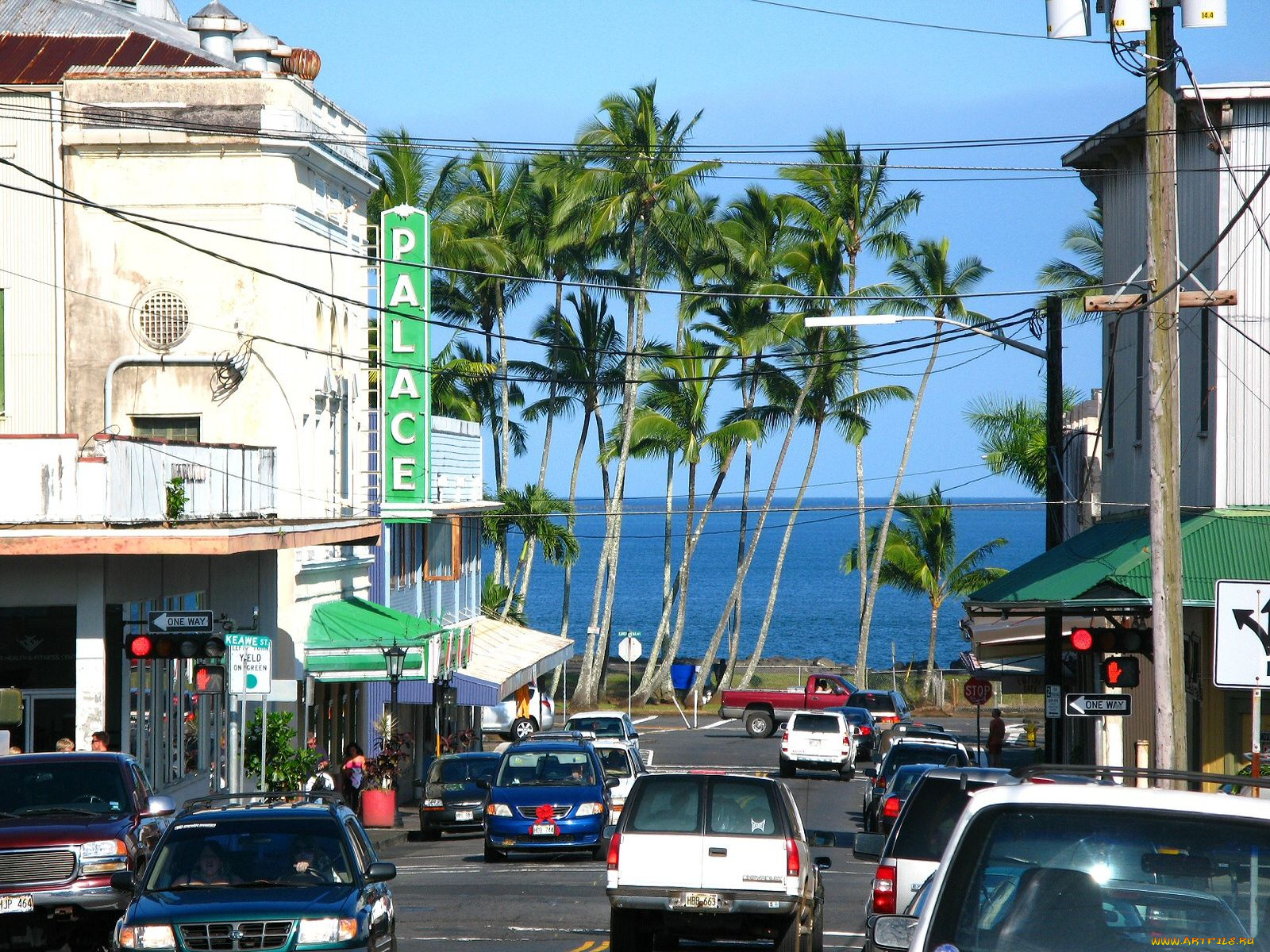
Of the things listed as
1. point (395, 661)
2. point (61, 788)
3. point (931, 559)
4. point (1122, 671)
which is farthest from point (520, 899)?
point (931, 559)

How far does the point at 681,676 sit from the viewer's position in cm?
6341

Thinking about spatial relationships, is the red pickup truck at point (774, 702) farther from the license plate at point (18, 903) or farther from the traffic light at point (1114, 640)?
the license plate at point (18, 903)

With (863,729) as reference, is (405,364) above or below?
above

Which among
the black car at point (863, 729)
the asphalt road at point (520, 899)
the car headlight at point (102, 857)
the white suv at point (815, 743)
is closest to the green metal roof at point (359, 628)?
the asphalt road at point (520, 899)

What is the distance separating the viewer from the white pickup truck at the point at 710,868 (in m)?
13.6

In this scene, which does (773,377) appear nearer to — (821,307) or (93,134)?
(821,307)

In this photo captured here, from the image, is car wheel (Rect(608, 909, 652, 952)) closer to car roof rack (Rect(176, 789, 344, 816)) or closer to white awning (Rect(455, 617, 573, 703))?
car roof rack (Rect(176, 789, 344, 816))

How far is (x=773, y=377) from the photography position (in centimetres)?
6062

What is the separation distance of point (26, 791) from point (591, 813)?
9388 mm

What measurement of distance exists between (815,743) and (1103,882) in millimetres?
35114

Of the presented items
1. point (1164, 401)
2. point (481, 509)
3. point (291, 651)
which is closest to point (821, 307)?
point (481, 509)

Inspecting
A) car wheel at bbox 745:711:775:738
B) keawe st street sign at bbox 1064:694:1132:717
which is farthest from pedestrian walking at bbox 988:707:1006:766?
car wheel at bbox 745:711:775:738

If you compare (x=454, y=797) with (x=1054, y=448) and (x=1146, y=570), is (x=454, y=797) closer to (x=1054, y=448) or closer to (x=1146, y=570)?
(x=1054, y=448)

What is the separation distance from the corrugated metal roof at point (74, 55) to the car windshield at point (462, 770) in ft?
49.2
